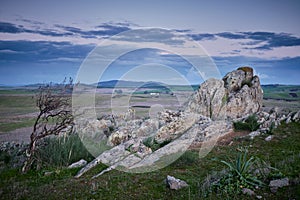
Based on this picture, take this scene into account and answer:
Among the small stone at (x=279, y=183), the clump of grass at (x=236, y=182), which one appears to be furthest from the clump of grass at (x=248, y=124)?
the small stone at (x=279, y=183)

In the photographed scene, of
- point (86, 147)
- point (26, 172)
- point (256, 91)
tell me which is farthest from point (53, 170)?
point (256, 91)

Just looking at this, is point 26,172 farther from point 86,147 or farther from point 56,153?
point 86,147

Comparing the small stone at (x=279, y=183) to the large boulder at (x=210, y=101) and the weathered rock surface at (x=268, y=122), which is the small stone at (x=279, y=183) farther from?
the large boulder at (x=210, y=101)

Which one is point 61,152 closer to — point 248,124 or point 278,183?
point 278,183

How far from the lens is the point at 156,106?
2169cm

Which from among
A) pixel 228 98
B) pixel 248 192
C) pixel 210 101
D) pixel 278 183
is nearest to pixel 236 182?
pixel 248 192

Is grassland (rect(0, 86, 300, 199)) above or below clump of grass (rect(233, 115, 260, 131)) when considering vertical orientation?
below

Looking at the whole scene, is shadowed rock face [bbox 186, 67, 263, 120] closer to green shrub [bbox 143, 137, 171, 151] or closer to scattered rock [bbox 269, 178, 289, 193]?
green shrub [bbox 143, 137, 171, 151]

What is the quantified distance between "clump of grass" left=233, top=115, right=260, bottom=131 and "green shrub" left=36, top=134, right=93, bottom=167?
9745mm

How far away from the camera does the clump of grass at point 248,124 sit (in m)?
16.2

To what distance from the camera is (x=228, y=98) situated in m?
21.4

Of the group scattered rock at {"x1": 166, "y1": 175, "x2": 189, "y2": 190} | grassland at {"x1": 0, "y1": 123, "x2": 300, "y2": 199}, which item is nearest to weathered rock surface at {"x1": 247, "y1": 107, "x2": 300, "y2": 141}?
grassland at {"x1": 0, "y1": 123, "x2": 300, "y2": 199}

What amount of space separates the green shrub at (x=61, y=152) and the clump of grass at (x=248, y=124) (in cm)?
975

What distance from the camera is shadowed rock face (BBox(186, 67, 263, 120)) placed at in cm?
2042
